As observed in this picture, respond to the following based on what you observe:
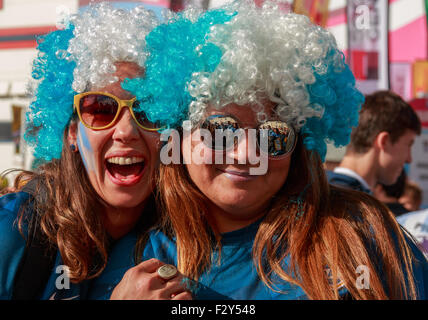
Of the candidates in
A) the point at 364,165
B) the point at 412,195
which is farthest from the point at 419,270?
the point at 412,195

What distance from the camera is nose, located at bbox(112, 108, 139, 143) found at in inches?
77.8

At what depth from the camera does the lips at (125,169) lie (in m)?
2.04

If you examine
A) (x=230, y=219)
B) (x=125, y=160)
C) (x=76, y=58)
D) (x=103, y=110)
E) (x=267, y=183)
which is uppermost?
(x=76, y=58)

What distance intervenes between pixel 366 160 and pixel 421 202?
2.79m

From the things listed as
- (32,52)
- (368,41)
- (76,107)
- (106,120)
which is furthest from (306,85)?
(32,52)

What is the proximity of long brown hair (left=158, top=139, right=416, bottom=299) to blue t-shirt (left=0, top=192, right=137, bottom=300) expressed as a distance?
0.86ft

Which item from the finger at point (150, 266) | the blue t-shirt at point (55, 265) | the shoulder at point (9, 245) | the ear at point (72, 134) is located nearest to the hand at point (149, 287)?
the finger at point (150, 266)

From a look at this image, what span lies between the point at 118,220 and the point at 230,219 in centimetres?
59

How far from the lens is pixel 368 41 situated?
237 inches

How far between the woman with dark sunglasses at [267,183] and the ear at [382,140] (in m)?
1.92

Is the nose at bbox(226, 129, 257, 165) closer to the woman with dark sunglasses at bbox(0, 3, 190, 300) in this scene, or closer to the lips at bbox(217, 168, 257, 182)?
the lips at bbox(217, 168, 257, 182)

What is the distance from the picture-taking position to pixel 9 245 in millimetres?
1789
